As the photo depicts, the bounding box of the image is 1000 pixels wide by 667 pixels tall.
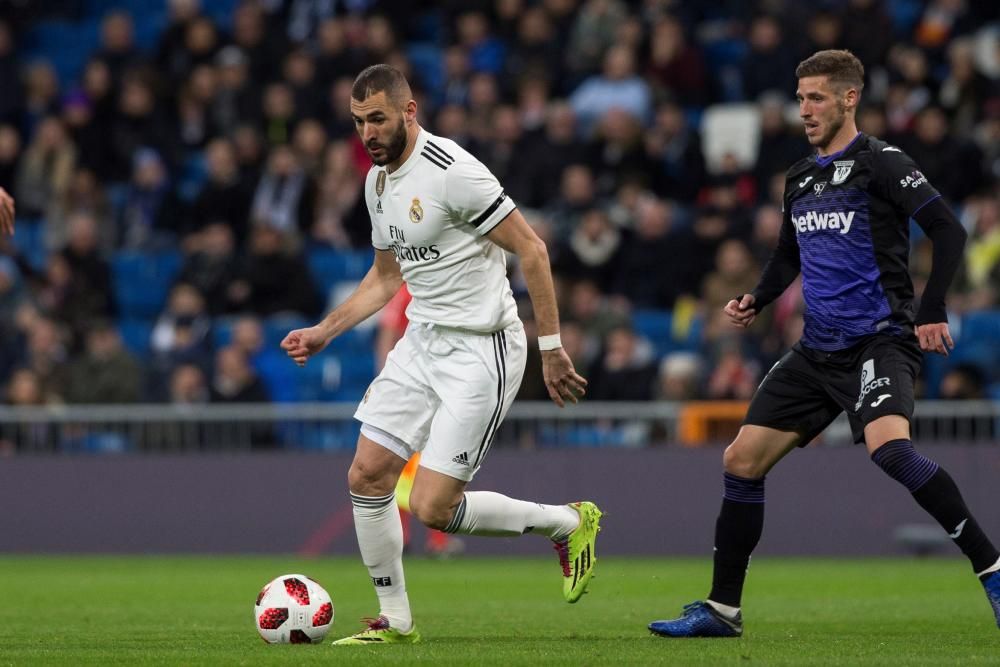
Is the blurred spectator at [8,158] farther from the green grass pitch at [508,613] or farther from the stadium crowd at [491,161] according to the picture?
the green grass pitch at [508,613]

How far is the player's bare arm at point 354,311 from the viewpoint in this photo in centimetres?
794

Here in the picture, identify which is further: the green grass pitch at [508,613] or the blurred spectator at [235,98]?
the blurred spectator at [235,98]

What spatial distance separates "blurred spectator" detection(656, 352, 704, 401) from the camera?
15500 mm

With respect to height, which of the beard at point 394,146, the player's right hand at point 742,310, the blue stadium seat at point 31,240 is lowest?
the player's right hand at point 742,310

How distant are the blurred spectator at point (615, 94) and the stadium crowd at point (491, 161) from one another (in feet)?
0.13

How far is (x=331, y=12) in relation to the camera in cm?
2220

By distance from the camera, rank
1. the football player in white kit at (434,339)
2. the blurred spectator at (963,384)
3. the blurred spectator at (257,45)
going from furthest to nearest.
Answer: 1. the blurred spectator at (257,45)
2. the blurred spectator at (963,384)
3. the football player in white kit at (434,339)

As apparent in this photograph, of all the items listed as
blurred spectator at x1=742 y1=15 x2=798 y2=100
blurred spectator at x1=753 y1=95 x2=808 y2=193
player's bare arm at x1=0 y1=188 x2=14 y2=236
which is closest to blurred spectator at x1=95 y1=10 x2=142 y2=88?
blurred spectator at x1=742 y1=15 x2=798 y2=100

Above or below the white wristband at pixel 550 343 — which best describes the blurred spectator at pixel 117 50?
above

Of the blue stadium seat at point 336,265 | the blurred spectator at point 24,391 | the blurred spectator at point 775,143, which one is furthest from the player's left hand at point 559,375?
the blue stadium seat at point 336,265

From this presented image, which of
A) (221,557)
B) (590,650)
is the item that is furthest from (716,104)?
(590,650)

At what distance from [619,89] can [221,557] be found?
6609 mm

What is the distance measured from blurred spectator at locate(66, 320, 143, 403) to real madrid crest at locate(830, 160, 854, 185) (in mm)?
10677

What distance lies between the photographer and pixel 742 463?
25.6 ft
